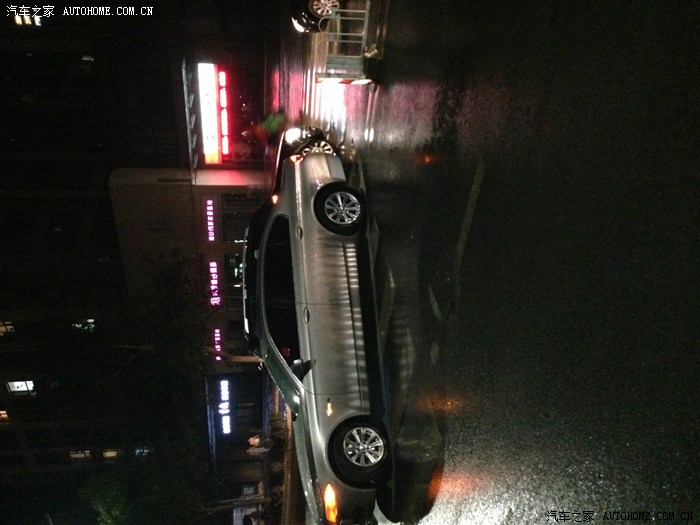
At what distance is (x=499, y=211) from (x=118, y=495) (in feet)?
58.4

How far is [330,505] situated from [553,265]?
11.8 ft

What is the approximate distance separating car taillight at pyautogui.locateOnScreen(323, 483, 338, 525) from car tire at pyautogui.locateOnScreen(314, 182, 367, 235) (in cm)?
301

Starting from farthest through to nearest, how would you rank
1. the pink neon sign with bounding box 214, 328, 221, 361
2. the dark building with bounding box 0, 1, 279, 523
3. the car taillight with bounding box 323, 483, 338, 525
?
the pink neon sign with bounding box 214, 328, 221, 361
the dark building with bounding box 0, 1, 279, 523
the car taillight with bounding box 323, 483, 338, 525

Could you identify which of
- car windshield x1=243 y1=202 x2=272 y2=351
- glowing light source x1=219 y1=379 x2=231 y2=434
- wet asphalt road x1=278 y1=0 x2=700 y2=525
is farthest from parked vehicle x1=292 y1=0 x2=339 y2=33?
glowing light source x1=219 y1=379 x2=231 y2=434

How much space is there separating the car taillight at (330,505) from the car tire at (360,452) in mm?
194

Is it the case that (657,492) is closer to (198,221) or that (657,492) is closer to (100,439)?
(198,221)

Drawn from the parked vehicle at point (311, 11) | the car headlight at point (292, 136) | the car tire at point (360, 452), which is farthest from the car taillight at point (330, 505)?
the parked vehicle at point (311, 11)

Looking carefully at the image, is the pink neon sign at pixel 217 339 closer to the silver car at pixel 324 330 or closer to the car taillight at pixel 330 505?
the silver car at pixel 324 330

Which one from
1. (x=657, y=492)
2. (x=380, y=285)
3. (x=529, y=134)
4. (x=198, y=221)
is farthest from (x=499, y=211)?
(x=198, y=221)

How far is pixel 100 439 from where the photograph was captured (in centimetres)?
2239

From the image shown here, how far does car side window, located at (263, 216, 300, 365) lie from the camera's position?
6.04m

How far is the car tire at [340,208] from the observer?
5.78 metres

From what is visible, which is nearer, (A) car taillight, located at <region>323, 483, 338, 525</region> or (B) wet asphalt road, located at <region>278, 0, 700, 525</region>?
(B) wet asphalt road, located at <region>278, 0, 700, 525</region>
